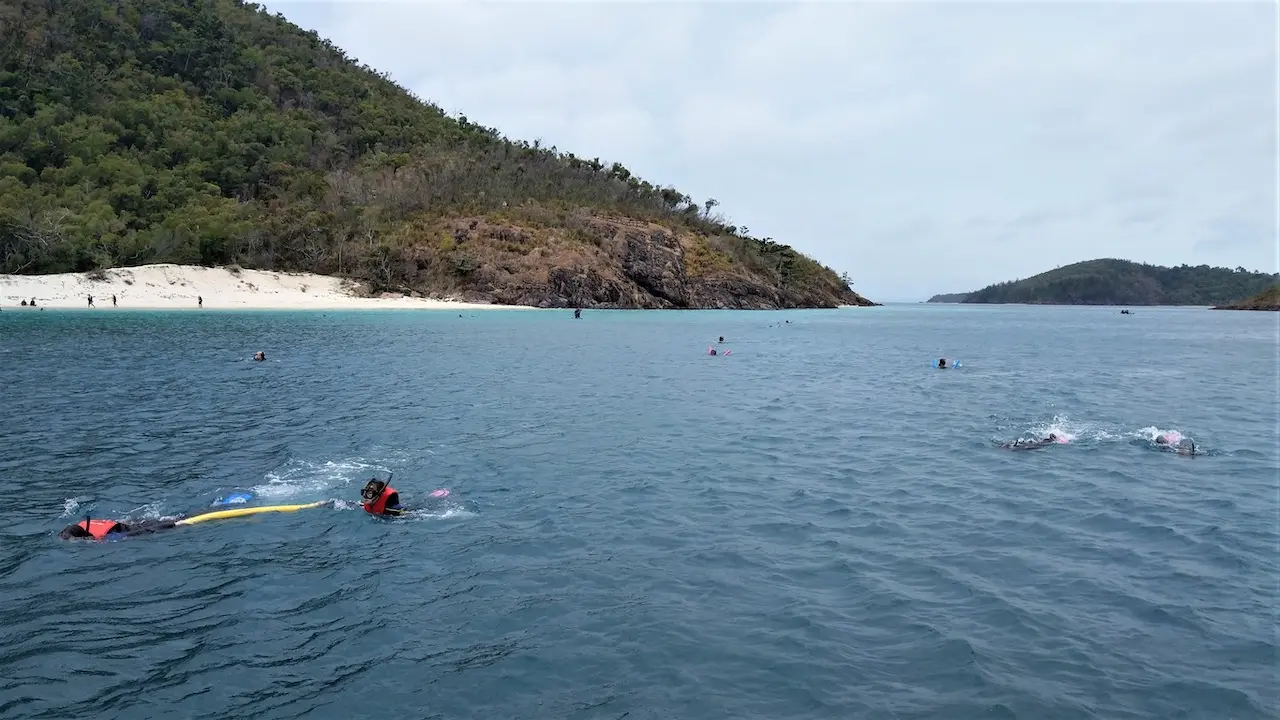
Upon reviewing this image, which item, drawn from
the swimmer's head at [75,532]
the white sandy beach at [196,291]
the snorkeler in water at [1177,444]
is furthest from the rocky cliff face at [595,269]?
the swimmer's head at [75,532]

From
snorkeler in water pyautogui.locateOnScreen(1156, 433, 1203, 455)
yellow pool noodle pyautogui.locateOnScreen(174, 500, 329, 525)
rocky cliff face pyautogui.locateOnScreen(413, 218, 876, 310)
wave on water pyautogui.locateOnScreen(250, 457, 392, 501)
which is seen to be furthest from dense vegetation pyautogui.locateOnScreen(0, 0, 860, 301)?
snorkeler in water pyautogui.locateOnScreen(1156, 433, 1203, 455)

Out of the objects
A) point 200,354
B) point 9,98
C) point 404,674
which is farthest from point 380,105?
point 404,674

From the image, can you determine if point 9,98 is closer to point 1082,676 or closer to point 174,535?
point 174,535

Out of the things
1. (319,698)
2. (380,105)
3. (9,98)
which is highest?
(380,105)

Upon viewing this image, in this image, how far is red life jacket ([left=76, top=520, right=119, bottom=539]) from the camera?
43.2ft

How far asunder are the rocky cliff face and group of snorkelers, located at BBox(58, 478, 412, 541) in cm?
10186

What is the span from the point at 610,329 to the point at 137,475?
59.8m

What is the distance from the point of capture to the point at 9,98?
390ft

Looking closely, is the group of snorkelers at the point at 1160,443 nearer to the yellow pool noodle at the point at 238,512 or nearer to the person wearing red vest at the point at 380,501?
the person wearing red vest at the point at 380,501

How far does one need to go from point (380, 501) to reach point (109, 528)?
15.6 ft

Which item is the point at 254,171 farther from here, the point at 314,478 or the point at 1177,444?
the point at 1177,444

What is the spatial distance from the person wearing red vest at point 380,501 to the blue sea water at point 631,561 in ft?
0.83

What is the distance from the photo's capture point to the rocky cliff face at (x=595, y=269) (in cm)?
11762

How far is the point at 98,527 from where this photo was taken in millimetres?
13312
